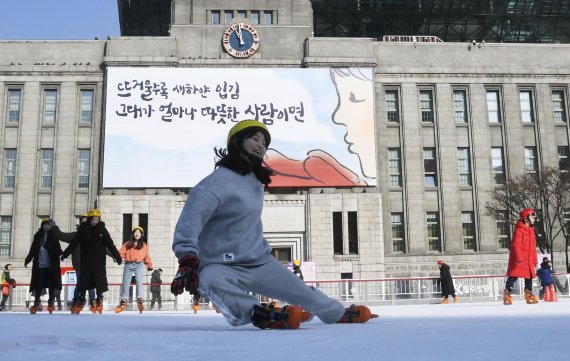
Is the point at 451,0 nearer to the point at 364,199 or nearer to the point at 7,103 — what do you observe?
the point at 364,199

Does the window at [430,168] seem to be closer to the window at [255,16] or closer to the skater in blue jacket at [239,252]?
the window at [255,16]

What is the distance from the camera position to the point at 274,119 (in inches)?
1077

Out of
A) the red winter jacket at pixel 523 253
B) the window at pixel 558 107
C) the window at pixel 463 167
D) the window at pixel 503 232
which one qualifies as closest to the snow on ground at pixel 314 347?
the red winter jacket at pixel 523 253

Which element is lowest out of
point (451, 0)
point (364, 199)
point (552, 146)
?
point (364, 199)

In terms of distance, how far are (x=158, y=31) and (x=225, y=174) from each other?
128 feet

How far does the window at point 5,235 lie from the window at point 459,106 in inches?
890

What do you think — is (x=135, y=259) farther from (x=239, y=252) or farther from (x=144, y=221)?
(x=144, y=221)

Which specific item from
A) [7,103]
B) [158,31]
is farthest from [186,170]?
[158,31]

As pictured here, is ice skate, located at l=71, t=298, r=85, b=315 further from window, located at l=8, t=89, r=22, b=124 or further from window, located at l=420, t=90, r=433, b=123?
window, located at l=420, t=90, r=433, b=123

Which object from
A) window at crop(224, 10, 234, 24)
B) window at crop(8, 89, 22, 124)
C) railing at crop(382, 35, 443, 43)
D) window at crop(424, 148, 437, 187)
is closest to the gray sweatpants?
window at crop(424, 148, 437, 187)

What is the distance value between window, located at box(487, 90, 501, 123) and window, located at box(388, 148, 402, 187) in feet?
17.7

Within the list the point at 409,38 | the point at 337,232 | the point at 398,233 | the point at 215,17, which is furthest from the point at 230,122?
the point at 409,38

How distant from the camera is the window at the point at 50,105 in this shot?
1107 inches

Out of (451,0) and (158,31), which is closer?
(451,0)
